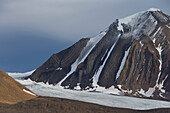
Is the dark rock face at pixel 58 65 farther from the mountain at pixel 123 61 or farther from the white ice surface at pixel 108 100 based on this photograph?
the white ice surface at pixel 108 100

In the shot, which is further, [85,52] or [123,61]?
[85,52]

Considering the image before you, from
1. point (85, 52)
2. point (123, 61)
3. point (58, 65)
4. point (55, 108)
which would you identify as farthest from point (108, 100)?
point (58, 65)

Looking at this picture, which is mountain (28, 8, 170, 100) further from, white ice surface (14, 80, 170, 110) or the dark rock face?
white ice surface (14, 80, 170, 110)

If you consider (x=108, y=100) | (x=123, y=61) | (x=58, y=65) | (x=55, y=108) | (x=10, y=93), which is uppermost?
(x=58, y=65)

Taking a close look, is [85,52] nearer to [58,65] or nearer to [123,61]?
[58,65]

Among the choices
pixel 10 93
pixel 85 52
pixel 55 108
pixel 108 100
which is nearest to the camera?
pixel 55 108

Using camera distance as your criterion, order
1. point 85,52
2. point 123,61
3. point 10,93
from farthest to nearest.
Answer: point 85,52 → point 123,61 → point 10,93

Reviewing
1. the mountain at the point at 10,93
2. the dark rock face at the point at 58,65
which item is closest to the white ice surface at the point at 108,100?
the mountain at the point at 10,93

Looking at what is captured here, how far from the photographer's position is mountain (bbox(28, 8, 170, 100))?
145000 mm

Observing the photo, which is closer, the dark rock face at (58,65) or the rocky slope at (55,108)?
the rocky slope at (55,108)

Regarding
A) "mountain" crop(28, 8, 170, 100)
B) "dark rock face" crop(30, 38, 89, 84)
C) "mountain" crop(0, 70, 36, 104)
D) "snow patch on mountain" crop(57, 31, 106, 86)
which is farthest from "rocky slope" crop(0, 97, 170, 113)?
"dark rock face" crop(30, 38, 89, 84)

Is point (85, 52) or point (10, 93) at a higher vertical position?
point (85, 52)

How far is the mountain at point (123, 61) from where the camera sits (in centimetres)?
14500

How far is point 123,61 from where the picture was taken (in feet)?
509
